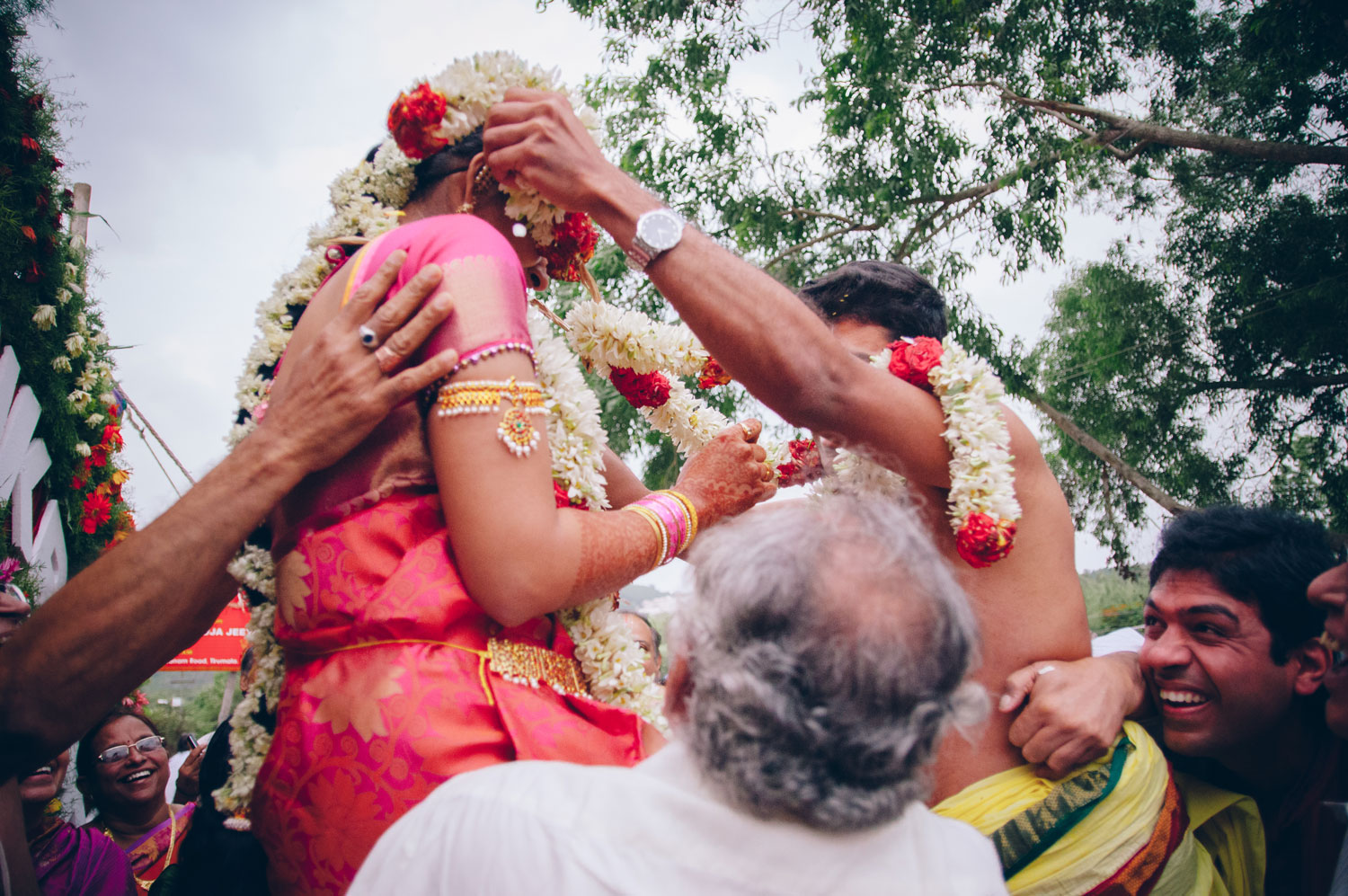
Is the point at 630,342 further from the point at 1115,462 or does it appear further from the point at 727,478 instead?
the point at 1115,462

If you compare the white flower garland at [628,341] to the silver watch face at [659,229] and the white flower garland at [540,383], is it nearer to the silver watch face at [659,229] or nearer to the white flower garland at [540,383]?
the white flower garland at [540,383]

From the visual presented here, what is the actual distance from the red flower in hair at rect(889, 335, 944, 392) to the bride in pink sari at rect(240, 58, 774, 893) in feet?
3.30

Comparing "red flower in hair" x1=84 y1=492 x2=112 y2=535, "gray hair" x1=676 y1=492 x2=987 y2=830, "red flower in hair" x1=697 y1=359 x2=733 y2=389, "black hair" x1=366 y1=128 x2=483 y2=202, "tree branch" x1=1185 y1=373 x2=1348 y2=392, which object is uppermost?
"tree branch" x1=1185 y1=373 x2=1348 y2=392

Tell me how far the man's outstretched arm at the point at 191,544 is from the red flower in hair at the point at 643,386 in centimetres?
117

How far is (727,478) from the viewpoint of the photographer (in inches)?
89.7

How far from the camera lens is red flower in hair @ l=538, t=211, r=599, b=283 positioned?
218 centimetres

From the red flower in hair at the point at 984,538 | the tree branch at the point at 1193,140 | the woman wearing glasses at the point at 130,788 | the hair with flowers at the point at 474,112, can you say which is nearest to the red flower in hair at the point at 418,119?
the hair with flowers at the point at 474,112

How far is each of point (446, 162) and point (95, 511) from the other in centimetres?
500

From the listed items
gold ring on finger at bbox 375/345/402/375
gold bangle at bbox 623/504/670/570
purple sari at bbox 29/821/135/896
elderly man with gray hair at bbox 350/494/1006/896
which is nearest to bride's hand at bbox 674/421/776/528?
gold bangle at bbox 623/504/670/570

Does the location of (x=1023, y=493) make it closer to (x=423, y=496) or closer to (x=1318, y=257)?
(x=423, y=496)

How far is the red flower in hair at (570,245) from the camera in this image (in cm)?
218

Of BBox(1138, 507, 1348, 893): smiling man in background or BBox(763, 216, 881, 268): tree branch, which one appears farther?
BBox(763, 216, 881, 268): tree branch

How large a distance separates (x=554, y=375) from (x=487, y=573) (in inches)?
25.5

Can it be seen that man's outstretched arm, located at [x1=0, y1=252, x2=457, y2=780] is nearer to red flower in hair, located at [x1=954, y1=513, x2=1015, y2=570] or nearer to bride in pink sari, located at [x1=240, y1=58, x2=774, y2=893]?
bride in pink sari, located at [x1=240, y1=58, x2=774, y2=893]
